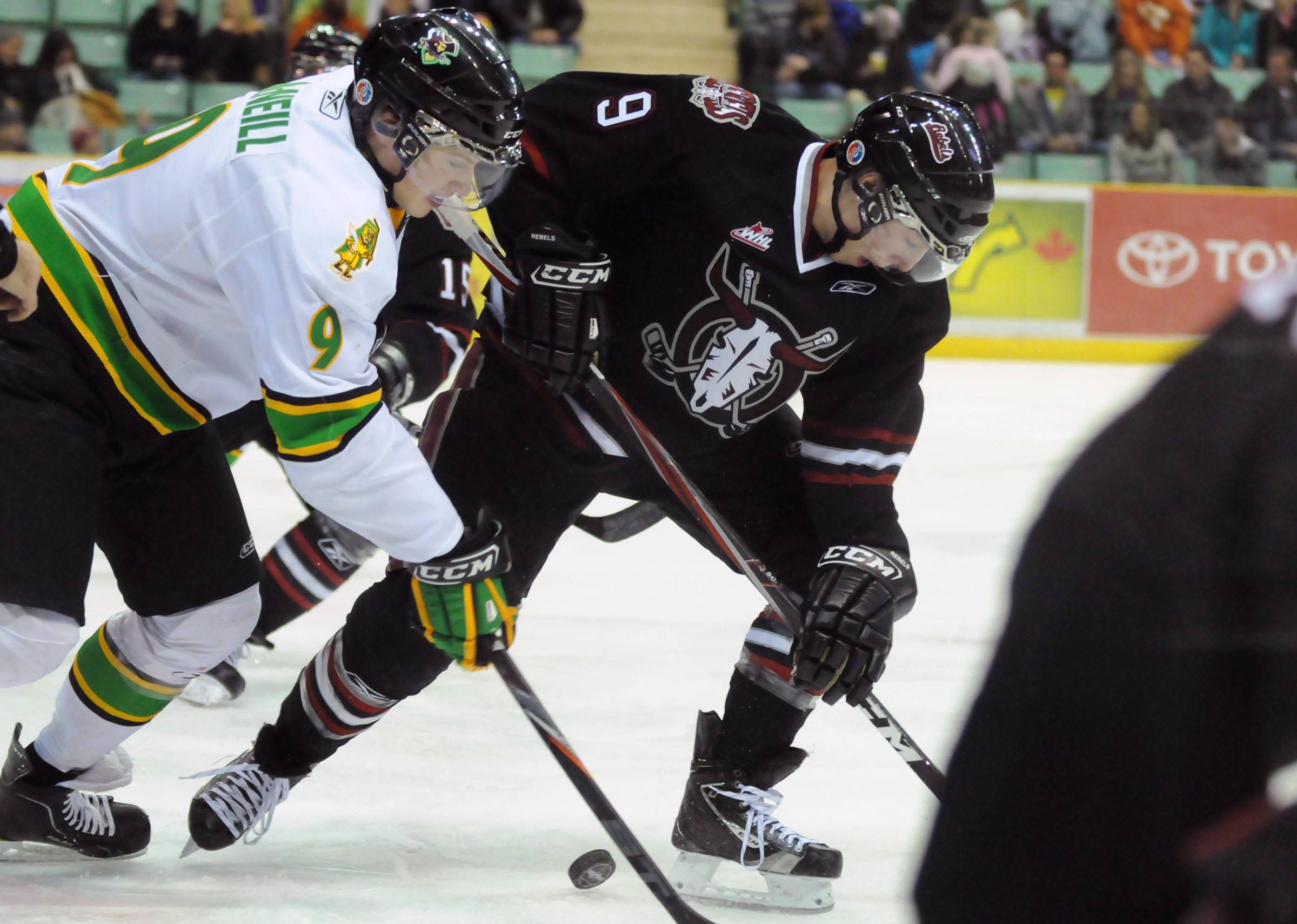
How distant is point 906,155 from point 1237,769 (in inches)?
57.1

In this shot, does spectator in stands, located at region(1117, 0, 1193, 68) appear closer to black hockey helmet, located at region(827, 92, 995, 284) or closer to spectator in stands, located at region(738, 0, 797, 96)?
spectator in stands, located at region(738, 0, 797, 96)

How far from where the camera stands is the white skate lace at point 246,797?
2.16 m

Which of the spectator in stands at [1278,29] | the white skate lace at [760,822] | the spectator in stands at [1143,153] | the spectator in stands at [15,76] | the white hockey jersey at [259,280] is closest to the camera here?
the white hockey jersey at [259,280]

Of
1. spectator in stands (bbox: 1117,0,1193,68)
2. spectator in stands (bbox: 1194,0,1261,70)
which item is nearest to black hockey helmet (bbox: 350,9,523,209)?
spectator in stands (bbox: 1117,0,1193,68)

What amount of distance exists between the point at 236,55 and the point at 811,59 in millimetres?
3232

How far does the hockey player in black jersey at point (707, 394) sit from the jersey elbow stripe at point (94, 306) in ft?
1.41

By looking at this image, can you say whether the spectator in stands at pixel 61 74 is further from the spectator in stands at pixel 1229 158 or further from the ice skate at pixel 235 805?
the ice skate at pixel 235 805

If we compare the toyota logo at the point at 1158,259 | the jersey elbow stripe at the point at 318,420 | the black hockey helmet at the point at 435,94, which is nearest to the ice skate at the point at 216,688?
the jersey elbow stripe at the point at 318,420

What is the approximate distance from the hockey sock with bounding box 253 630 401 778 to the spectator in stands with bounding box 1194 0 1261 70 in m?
8.66

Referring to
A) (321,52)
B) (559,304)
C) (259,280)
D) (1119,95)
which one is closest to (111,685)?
(259,280)

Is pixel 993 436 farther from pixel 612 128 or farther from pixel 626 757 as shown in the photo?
pixel 612 128

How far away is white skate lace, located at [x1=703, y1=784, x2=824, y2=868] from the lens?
7.22 ft

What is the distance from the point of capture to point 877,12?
29.6 feet

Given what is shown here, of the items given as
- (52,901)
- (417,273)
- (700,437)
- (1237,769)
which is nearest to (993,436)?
(417,273)
